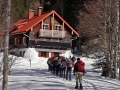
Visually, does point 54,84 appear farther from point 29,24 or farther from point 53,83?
point 29,24

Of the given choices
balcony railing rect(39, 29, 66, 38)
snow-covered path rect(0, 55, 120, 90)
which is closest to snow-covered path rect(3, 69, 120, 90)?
snow-covered path rect(0, 55, 120, 90)

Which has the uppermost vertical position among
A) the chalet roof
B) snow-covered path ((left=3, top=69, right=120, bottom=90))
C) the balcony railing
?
the chalet roof

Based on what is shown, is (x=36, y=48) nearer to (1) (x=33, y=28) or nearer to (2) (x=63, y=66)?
(1) (x=33, y=28)

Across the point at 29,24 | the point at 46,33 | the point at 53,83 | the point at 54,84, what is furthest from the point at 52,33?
the point at 54,84

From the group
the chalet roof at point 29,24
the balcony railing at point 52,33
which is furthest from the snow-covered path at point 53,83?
the balcony railing at point 52,33

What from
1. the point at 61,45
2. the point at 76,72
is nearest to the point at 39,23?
the point at 61,45

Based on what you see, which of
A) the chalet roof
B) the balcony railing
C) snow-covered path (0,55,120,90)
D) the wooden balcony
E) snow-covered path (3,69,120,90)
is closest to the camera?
snow-covered path (3,69,120,90)

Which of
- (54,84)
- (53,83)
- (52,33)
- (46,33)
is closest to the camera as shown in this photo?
(54,84)

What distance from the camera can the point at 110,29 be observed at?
81.1ft

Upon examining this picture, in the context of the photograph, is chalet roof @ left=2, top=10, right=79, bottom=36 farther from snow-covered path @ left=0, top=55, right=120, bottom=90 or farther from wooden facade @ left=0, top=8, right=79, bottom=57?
snow-covered path @ left=0, top=55, right=120, bottom=90

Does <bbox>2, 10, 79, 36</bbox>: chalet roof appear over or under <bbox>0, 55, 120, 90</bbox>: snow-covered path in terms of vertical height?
over

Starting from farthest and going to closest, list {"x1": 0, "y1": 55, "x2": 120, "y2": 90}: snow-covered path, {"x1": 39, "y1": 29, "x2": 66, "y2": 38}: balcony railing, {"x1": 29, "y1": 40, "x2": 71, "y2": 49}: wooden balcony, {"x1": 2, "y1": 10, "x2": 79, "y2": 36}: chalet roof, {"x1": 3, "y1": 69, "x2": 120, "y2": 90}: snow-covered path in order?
{"x1": 39, "y1": 29, "x2": 66, "y2": 38}: balcony railing < {"x1": 29, "y1": 40, "x2": 71, "y2": 49}: wooden balcony < {"x1": 2, "y1": 10, "x2": 79, "y2": 36}: chalet roof < {"x1": 0, "y1": 55, "x2": 120, "y2": 90}: snow-covered path < {"x1": 3, "y1": 69, "x2": 120, "y2": 90}: snow-covered path

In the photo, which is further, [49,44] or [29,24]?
[29,24]

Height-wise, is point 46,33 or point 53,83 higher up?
point 46,33
